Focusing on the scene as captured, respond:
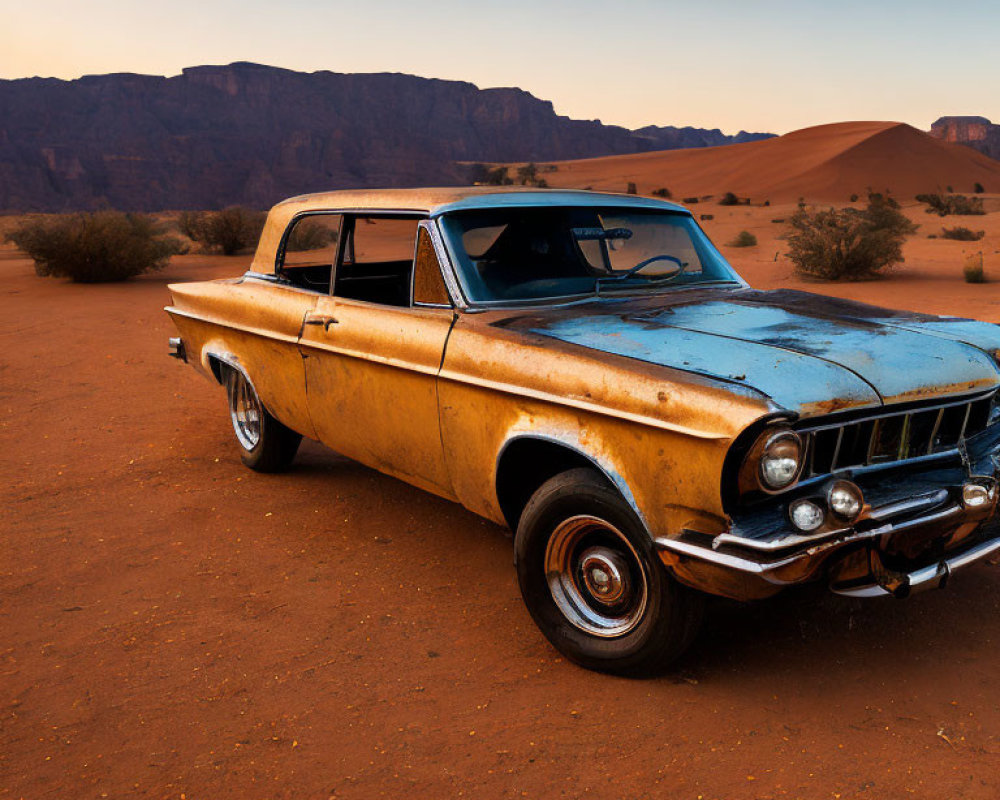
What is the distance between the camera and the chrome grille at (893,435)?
100 inches

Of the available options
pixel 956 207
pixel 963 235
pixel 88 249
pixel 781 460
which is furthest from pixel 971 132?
pixel 781 460

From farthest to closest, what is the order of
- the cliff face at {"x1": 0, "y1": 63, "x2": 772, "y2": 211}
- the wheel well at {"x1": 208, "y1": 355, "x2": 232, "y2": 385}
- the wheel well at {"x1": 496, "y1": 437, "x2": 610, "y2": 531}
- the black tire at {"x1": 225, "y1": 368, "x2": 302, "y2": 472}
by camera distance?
the cliff face at {"x1": 0, "y1": 63, "x2": 772, "y2": 211}, the wheel well at {"x1": 208, "y1": 355, "x2": 232, "y2": 385}, the black tire at {"x1": 225, "y1": 368, "x2": 302, "y2": 472}, the wheel well at {"x1": 496, "y1": 437, "x2": 610, "y2": 531}

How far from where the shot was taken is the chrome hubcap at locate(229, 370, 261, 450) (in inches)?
201

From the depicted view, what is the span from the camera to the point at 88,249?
48.5 feet

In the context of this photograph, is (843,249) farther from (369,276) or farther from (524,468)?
(524,468)

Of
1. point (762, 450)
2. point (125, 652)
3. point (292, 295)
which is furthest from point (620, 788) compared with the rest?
point (292, 295)

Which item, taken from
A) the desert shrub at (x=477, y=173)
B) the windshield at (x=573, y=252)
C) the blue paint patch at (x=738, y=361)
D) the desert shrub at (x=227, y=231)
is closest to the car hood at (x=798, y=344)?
the blue paint patch at (x=738, y=361)

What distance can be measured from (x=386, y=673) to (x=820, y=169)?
2136 inches

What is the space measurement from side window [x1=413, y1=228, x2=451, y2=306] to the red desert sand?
1.22 m

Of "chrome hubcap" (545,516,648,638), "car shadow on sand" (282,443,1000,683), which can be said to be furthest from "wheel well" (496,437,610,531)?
"car shadow on sand" (282,443,1000,683)

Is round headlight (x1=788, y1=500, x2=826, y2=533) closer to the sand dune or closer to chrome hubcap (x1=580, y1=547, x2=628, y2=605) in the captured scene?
chrome hubcap (x1=580, y1=547, x2=628, y2=605)

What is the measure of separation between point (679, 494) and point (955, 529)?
912 mm

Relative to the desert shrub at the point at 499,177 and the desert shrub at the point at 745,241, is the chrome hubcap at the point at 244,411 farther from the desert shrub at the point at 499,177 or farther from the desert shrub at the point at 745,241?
the desert shrub at the point at 499,177

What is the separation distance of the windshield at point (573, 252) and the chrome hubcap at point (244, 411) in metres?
2.07
